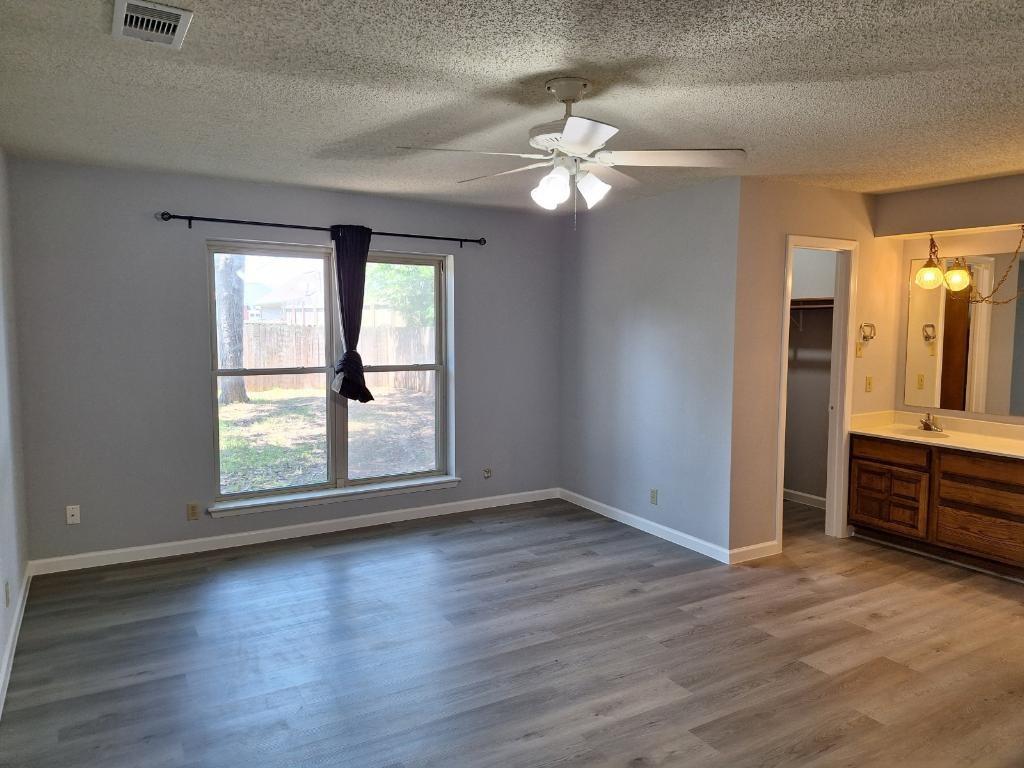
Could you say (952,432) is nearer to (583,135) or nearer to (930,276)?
(930,276)

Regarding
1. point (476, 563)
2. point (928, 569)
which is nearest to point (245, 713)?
point (476, 563)

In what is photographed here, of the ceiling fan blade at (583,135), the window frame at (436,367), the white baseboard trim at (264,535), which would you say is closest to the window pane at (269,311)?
the window frame at (436,367)

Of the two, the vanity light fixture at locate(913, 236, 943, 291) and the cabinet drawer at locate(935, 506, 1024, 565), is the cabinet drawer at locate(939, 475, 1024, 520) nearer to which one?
the cabinet drawer at locate(935, 506, 1024, 565)

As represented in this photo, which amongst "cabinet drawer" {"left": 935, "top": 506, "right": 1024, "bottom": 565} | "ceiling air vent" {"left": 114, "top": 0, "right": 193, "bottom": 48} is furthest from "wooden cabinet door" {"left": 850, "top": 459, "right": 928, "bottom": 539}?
"ceiling air vent" {"left": 114, "top": 0, "right": 193, "bottom": 48}

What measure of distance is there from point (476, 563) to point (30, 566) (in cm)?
267

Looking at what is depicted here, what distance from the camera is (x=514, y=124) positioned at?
3.20 m

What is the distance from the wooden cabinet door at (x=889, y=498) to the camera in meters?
4.57

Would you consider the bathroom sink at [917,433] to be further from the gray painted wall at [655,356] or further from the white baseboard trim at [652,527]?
the white baseboard trim at [652,527]

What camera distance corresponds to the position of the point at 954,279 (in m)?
4.82

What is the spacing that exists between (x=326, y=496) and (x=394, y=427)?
767 millimetres

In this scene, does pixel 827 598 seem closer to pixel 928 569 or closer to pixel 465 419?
pixel 928 569

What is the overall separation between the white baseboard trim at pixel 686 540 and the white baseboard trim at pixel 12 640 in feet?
12.5

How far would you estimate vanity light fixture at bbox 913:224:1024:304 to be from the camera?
4656 mm

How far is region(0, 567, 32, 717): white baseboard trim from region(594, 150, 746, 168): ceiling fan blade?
3255 millimetres
